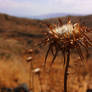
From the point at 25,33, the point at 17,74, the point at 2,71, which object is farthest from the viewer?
the point at 25,33

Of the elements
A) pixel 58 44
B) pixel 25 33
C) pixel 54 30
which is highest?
pixel 54 30

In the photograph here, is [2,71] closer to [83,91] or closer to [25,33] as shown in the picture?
[83,91]

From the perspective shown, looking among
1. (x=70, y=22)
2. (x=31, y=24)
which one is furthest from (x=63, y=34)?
(x=31, y=24)

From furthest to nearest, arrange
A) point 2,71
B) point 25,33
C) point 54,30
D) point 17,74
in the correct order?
point 25,33 → point 17,74 → point 2,71 → point 54,30

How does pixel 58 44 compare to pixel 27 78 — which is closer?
pixel 58 44

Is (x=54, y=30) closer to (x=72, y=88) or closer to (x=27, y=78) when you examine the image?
(x=72, y=88)

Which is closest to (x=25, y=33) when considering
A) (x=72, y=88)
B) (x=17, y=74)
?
(x=17, y=74)

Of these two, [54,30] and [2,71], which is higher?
[54,30]

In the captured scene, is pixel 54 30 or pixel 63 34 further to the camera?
pixel 54 30

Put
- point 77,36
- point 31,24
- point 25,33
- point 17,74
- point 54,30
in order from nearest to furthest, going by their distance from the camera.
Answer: point 77,36
point 54,30
point 17,74
point 25,33
point 31,24
